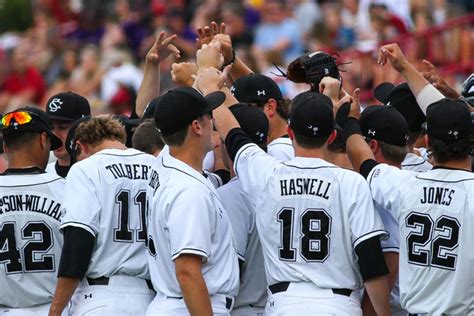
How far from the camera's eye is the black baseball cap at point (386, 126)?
639cm

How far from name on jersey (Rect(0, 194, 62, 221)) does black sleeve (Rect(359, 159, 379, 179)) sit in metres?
1.82

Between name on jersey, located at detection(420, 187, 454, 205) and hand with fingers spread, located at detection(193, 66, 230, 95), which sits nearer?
name on jersey, located at detection(420, 187, 454, 205)

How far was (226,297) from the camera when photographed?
20.0 feet

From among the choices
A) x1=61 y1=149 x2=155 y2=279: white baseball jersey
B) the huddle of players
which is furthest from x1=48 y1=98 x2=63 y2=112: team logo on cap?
x1=61 y1=149 x2=155 y2=279: white baseball jersey

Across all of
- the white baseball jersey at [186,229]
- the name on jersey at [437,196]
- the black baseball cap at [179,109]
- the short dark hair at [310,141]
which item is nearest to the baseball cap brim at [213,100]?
the black baseball cap at [179,109]

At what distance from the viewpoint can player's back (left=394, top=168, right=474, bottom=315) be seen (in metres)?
5.72

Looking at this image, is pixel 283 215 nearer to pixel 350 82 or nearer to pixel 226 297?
pixel 226 297

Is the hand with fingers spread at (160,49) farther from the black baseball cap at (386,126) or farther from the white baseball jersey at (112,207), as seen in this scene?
the black baseball cap at (386,126)

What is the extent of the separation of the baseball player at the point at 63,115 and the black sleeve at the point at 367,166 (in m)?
2.29

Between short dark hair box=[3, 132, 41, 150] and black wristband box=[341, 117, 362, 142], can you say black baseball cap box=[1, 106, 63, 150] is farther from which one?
black wristband box=[341, 117, 362, 142]

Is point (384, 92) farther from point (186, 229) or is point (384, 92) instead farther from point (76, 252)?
point (76, 252)

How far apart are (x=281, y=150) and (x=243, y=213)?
549 mm

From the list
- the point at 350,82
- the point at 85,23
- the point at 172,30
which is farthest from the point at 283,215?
the point at 85,23

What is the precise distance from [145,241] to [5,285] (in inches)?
34.5
